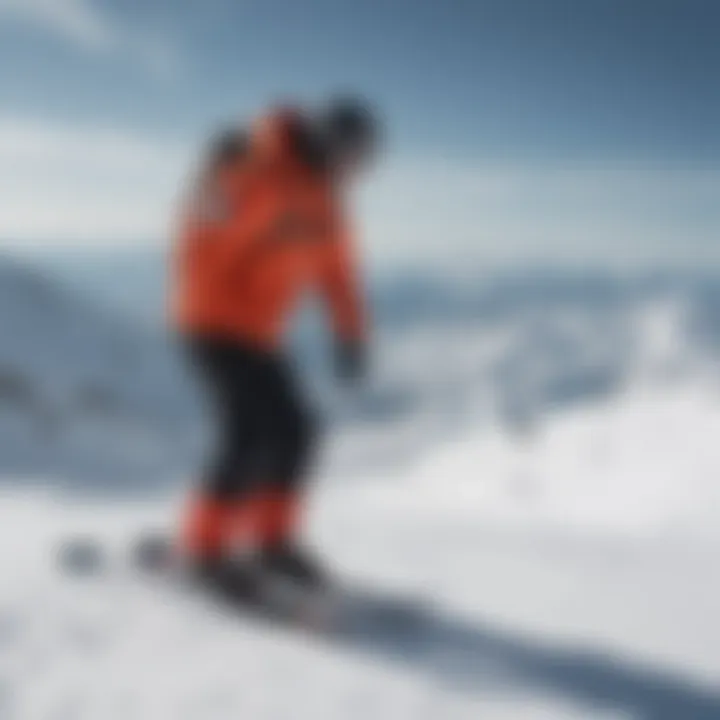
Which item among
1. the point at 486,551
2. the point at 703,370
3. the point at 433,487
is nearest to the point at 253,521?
the point at 486,551

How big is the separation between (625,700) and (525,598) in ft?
3.67

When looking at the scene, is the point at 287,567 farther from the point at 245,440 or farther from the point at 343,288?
the point at 343,288

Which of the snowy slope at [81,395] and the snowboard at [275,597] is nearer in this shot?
the snowboard at [275,597]

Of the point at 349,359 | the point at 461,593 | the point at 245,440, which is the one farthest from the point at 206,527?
the point at 461,593

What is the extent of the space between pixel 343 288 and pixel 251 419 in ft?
2.06

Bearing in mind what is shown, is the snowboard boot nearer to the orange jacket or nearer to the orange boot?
the orange boot

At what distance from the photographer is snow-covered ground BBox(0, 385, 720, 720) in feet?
10.4

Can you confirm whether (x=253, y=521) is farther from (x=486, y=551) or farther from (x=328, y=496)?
(x=328, y=496)

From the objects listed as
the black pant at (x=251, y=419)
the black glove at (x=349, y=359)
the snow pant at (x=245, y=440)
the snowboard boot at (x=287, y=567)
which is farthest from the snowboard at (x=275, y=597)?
the black glove at (x=349, y=359)

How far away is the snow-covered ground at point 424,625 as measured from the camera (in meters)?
3.18

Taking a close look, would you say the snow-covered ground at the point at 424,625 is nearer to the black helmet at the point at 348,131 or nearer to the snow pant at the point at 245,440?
the snow pant at the point at 245,440

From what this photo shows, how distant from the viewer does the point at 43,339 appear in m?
26.6

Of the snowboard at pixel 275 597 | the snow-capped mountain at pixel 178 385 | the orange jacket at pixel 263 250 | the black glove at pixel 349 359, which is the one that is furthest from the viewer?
the snow-capped mountain at pixel 178 385

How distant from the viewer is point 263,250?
381 cm
